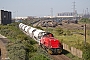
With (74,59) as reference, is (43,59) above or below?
above

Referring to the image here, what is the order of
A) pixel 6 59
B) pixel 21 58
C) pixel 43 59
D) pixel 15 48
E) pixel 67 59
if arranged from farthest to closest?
pixel 67 59 → pixel 15 48 → pixel 6 59 → pixel 21 58 → pixel 43 59

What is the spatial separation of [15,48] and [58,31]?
40.6 metres

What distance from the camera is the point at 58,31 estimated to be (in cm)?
6600

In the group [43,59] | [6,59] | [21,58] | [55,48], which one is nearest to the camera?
[43,59]

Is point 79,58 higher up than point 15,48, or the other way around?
point 15,48

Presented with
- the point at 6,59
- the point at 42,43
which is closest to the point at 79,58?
the point at 42,43

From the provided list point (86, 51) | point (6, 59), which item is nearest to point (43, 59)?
point (6, 59)

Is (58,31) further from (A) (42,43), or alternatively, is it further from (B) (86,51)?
(B) (86,51)

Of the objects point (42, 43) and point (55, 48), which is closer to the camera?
point (55, 48)

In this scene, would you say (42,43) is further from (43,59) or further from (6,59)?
(43,59)

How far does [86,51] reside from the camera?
86.1 ft

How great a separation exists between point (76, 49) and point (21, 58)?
11.9m

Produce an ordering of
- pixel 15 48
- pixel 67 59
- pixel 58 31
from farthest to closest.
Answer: pixel 58 31
pixel 67 59
pixel 15 48

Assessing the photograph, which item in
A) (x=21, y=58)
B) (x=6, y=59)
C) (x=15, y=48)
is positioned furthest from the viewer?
(x=15, y=48)
